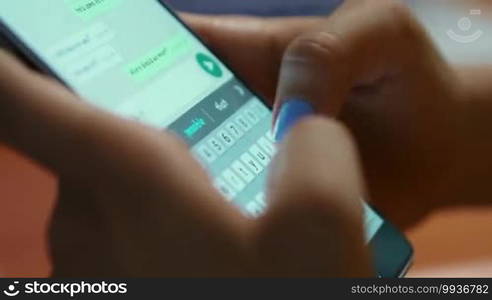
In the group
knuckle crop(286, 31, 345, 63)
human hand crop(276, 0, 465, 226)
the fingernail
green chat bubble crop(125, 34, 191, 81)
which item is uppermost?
green chat bubble crop(125, 34, 191, 81)

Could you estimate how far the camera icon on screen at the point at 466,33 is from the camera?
77cm

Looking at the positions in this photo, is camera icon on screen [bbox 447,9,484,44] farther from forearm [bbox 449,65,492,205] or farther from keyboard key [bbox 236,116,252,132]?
keyboard key [bbox 236,116,252,132]

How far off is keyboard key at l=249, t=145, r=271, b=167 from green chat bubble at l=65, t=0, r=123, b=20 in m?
0.11

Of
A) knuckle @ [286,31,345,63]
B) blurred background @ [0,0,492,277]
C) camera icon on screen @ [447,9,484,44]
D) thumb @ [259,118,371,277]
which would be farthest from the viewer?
camera icon on screen @ [447,9,484,44]

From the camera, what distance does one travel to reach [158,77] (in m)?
0.45

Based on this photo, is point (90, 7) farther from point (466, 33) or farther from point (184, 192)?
point (466, 33)

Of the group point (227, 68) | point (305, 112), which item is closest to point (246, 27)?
point (227, 68)

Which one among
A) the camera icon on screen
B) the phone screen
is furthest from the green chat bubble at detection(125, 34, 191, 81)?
the camera icon on screen

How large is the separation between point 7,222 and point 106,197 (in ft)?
0.83

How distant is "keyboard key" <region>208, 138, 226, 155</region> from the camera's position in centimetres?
46

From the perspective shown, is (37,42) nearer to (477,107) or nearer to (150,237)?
(150,237)

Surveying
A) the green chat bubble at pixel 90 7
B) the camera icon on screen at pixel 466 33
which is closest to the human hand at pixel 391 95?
the green chat bubble at pixel 90 7

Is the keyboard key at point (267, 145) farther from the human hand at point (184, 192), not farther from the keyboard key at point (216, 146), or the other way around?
the human hand at point (184, 192)

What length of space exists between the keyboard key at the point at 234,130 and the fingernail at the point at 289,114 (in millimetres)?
71
